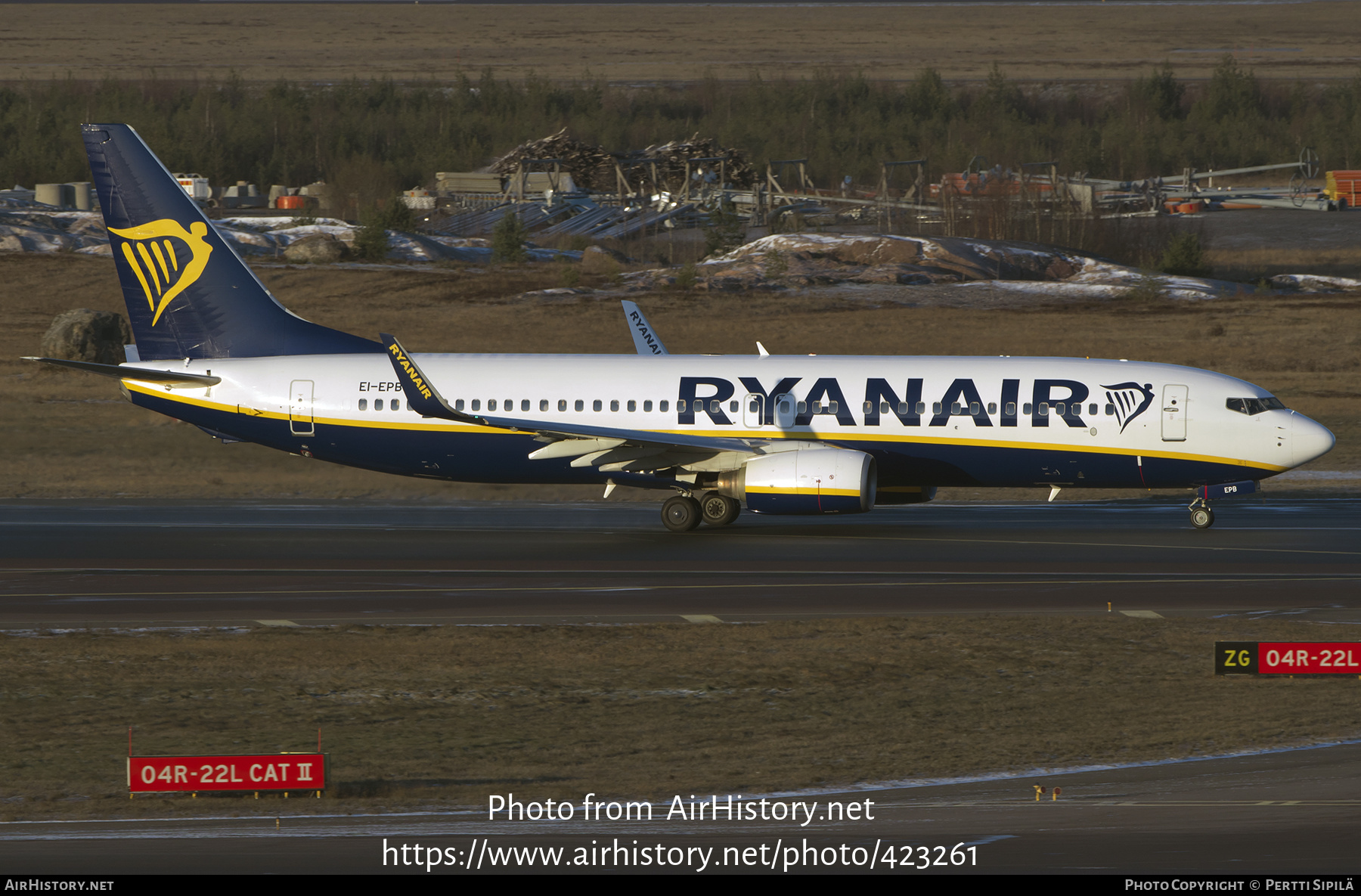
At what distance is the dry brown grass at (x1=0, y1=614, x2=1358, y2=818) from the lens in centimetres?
1648

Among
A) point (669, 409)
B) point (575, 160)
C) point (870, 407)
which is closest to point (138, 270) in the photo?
point (669, 409)

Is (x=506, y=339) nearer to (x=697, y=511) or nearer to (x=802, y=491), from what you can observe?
(x=697, y=511)

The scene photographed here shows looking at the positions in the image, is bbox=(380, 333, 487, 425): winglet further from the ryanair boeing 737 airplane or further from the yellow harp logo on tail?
the yellow harp logo on tail

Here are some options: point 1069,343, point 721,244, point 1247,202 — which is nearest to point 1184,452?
point 1069,343

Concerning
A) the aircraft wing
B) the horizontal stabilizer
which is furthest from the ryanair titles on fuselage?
the horizontal stabilizer

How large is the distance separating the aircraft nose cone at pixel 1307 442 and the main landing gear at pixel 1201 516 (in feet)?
6.96

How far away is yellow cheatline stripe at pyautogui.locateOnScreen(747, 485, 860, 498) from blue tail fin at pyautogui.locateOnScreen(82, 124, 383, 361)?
1086 centimetres

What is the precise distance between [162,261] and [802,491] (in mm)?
16983

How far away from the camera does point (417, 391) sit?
34406 millimetres

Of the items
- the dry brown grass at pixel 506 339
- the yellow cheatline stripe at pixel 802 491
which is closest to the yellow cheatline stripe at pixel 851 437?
the yellow cheatline stripe at pixel 802 491

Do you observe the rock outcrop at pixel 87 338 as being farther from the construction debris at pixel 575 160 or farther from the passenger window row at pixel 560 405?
the construction debris at pixel 575 160

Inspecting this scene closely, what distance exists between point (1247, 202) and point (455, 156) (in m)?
63.8

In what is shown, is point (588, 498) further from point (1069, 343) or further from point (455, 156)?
point (455, 156)
